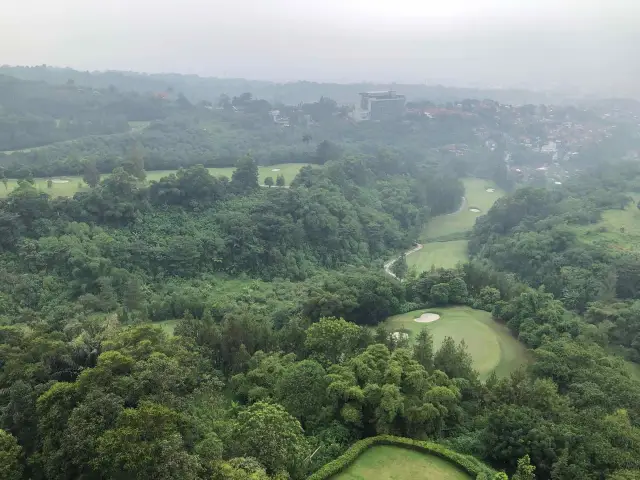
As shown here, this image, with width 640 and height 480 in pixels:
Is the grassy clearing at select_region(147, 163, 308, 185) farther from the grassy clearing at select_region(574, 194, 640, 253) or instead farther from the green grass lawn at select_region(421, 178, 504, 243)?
the grassy clearing at select_region(574, 194, 640, 253)

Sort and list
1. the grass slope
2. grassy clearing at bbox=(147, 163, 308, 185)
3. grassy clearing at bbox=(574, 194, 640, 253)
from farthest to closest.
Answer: grassy clearing at bbox=(147, 163, 308, 185) → the grass slope → grassy clearing at bbox=(574, 194, 640, 253)

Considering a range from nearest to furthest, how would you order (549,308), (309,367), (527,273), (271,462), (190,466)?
(190,466)
(271,462)
(309,367)
(549,308)
(527,273)

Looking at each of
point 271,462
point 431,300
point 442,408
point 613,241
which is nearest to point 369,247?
point 431,300

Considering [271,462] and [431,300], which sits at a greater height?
[271,462]

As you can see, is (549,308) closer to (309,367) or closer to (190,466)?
(309,367)

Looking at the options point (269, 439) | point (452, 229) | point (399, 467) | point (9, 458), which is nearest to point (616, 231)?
point (452, 229)

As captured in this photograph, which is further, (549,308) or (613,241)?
(613,241)

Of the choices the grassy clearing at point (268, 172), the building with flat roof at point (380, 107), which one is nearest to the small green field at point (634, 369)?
the grassy clearing at point (268, 172)

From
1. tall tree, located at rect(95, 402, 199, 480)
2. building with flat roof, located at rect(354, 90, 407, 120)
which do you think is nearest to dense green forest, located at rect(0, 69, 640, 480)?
tall tree, located at rect(95, 402, 199, 480)
